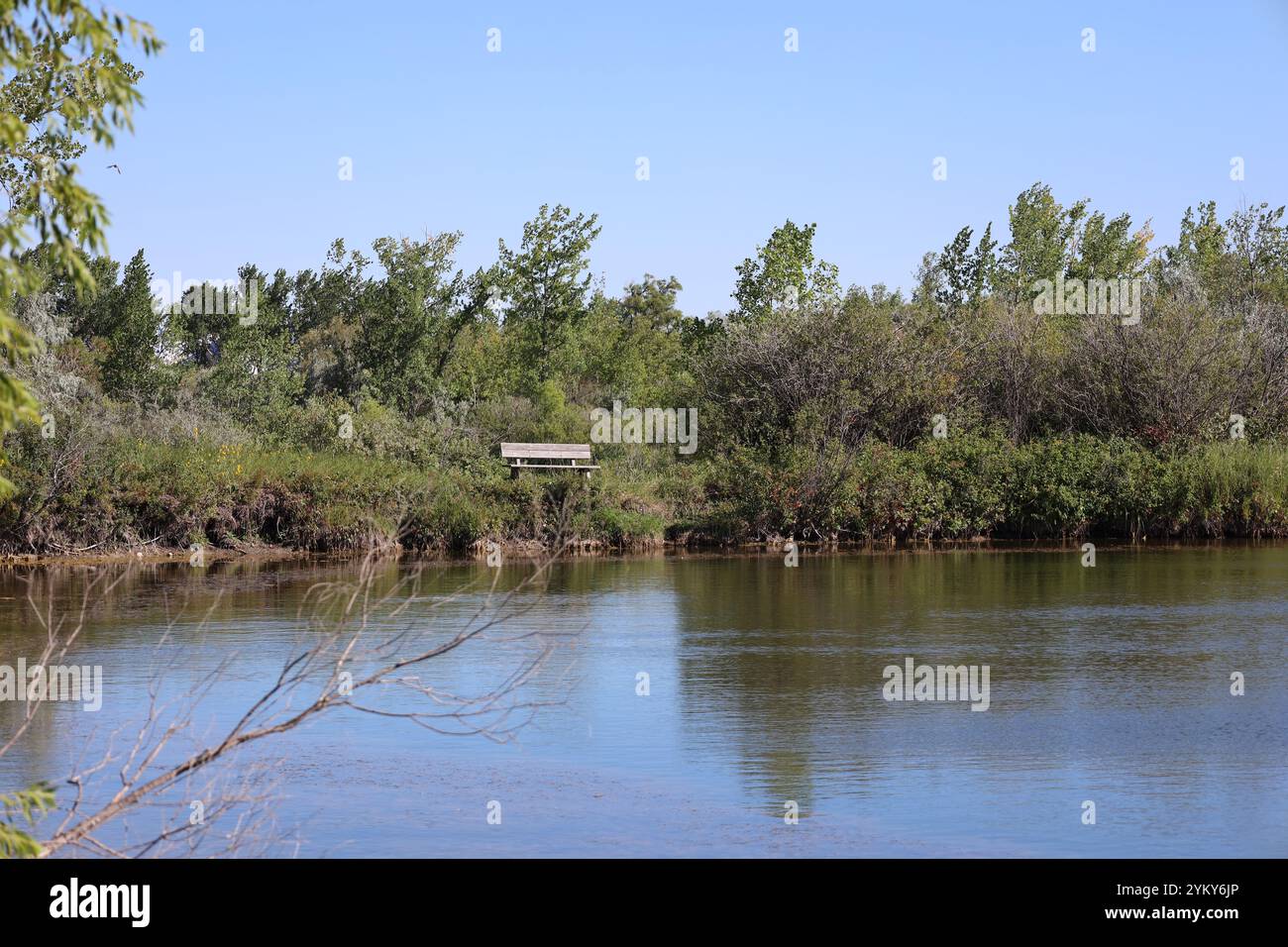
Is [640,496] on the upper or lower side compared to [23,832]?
upper

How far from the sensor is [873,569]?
3119 centimetres

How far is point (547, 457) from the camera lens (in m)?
36.4

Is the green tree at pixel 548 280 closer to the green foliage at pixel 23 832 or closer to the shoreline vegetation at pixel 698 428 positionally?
the shoreline vegetation at pixel 698 428

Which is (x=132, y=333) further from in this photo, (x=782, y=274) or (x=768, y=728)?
(x=768, y=728)

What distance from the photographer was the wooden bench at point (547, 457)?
36.1 meters

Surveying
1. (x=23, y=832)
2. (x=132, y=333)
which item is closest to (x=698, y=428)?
(x=132, y=333)

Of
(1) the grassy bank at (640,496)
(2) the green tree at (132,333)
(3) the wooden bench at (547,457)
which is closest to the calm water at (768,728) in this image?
(1) the grassy bank at (640,496)

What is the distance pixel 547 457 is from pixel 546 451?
0.47 ft

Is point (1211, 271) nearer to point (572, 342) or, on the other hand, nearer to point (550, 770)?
point (572, 342)

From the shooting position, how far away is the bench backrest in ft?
118

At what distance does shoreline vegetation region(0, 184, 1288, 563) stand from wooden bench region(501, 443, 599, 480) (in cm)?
63
